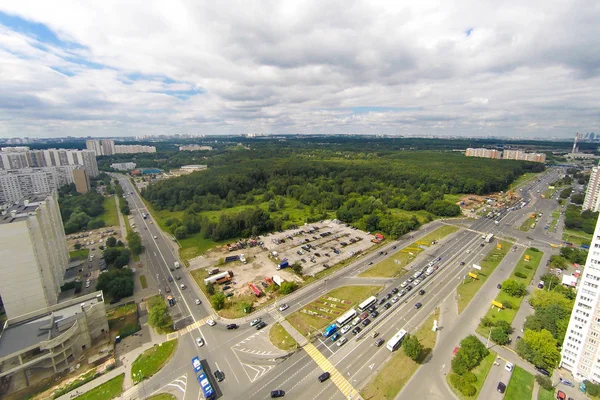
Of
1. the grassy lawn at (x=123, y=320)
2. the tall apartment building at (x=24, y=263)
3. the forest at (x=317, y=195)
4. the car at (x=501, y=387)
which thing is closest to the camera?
the car at (x=501, y=387)

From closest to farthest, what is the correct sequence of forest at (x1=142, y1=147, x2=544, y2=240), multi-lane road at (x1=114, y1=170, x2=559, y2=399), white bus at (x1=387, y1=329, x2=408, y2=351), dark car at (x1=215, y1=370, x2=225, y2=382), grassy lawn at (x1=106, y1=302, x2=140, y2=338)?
1. multi-lane road at (x1=114, y1=170, x2=559, y2=399)
2. dark car at (x1=215, y1=370, x2=225, y2=382)
3. white bus at (x1=387, y1=329, x2=408, y2=351)
4. grassy lawn at (x1=106, y1=302, x2=140, y2=338)
5. forest at (x1=142, y1=147, x2=544, y2=240)

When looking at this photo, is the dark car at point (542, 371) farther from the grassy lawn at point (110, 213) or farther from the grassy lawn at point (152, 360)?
the grassy lawn at point (110, 213)

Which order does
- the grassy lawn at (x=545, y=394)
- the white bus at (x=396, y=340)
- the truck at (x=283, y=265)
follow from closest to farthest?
1. the grassy lawn at (x=545, y=394)
2. the white bus at (x=396, y=340)
3. the truck at (x=283, y=265)

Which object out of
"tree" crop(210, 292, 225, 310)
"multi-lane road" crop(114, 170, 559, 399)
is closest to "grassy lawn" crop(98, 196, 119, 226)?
"multi-lane road" crop(114, 170, 559, 399)

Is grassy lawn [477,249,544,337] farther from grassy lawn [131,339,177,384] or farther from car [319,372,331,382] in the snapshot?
grassy lawn [131,339,177,384]

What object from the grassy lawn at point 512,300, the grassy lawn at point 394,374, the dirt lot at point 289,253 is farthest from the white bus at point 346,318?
the grassy lawn at point 512,300
